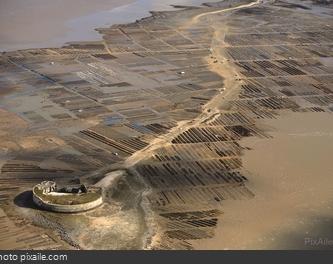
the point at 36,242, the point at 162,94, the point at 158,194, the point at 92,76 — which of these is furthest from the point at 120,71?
the point at 36,242

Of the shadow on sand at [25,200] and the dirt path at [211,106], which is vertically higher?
the dirt path at [211,106]

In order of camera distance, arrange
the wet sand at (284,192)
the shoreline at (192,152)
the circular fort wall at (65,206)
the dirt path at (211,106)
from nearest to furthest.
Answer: the wet sand at (284,192) → the shoreline at (192,152) → the circular fort wall at (65,206) → the dirt path at (211,106)

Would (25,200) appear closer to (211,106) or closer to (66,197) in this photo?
(66,197)

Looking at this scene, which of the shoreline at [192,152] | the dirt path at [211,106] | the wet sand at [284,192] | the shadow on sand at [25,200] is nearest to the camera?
the wet sand at [284,192]

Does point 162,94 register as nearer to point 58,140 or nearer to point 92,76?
point 92,76

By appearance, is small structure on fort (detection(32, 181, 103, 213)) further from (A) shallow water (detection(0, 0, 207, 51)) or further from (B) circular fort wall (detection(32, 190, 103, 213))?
(A) shallow water (detection(0, 0, 207, 51))

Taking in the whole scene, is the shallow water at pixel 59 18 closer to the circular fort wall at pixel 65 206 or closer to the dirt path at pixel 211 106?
the dirt path at pixel 211 106

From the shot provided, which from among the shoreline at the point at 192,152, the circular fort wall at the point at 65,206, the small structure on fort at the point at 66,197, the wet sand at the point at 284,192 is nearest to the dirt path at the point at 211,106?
the shoreline at the point at 192,152
